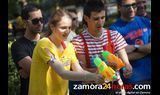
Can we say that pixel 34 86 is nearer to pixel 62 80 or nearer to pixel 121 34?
pixel 62 80

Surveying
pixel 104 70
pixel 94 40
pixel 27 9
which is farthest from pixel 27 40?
pixel 104 70

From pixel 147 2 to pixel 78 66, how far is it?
1.20 m

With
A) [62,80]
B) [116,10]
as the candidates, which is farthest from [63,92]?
[116,10]

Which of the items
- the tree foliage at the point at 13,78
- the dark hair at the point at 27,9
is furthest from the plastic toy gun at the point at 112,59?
the tree foliage at the point at 13,78

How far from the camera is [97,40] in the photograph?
8.62 metres

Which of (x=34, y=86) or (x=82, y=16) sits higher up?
(x=82, y=16)

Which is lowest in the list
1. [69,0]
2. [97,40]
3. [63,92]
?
[63,92]

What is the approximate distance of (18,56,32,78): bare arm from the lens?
8.62 m

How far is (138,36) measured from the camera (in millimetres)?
8633

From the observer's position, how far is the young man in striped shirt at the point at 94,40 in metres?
8.60

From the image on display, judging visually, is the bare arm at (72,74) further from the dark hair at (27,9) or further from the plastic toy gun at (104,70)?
the dark hair at (27,9)

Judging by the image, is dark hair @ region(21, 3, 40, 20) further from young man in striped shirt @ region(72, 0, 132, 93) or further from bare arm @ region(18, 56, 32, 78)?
young man in striped shirt @ region(72, 0, 132, 93)

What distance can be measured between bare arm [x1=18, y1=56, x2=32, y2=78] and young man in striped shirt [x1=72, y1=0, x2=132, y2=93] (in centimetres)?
62

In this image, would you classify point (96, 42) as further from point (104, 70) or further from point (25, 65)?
point (25, 65)
